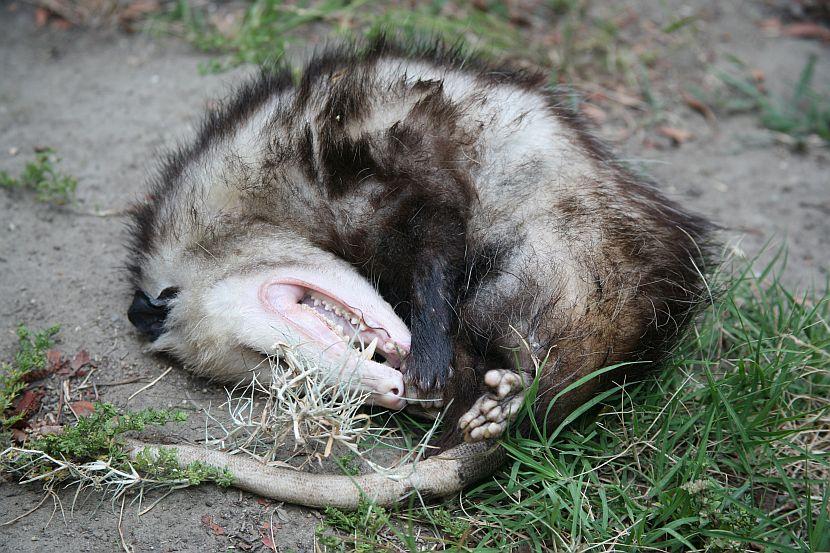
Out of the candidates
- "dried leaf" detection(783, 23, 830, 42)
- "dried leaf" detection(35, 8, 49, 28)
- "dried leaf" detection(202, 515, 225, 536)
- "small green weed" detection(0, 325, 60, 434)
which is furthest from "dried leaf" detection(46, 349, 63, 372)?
"dried leaf" detection(783, 23, 830, 42)

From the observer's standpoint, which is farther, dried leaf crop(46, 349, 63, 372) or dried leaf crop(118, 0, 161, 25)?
dried leaf crop(118, 0, 161, 25)

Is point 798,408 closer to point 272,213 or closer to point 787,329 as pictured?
point 787,329

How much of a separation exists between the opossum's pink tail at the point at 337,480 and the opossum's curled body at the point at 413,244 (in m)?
0.12

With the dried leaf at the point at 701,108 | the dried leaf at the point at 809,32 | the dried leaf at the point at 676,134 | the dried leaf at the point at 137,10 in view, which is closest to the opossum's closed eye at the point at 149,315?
the dried leaf at the point at 137,10

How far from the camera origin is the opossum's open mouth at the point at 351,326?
2840 millimetres

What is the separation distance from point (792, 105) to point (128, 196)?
15.0 ft

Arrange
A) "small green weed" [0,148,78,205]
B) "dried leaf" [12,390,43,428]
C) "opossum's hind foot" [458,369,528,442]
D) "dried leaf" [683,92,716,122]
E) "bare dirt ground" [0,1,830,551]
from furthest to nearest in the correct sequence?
"dried leaf" [683,92,716,122] < "small green weed" [0,148,78,205] < "dried leaf" [12,390,43,428] < "opossum's hind foot" [458,369,528,442] < "bare dirt ground" [0,1,830,551]

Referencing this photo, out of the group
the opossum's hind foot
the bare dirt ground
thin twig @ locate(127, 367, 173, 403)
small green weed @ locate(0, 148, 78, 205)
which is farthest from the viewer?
small green weed @ locate(0, 148, 78, 205)

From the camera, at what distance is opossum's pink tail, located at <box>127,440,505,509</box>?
2.52 meters

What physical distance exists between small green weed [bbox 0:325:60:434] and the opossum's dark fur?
0.48 m

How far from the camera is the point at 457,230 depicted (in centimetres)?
306

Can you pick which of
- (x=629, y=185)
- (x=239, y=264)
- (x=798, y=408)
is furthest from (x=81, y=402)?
(x=798, y=408)

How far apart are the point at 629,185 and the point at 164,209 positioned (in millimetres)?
2063

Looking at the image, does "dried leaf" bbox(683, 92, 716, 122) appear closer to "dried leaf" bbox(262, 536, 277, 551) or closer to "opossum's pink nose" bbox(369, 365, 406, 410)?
"opossum's pink nose" bbox(369, 365, 406, 410)
